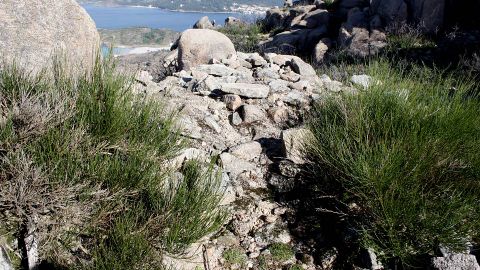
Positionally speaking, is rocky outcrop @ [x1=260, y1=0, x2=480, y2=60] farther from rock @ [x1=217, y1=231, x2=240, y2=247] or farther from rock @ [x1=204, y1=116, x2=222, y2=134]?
rock @ [x1=217, y1=231, x2=240, y2=247]

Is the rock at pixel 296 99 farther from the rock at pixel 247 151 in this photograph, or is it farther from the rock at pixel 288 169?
the rock at pixel 288 169

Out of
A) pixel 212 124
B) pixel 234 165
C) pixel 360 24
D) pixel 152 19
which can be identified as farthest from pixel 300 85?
pixel 152 19

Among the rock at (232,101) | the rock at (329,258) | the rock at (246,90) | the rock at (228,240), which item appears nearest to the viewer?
the rock at (329,258)

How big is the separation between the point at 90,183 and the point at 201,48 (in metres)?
7.33

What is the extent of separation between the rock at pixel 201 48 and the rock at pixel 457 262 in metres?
7.50

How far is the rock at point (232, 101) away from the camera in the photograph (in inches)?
206

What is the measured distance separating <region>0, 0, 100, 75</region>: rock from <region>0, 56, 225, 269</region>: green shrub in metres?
0.66

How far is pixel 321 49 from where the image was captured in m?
16.5

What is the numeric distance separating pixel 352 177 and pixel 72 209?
78.6 inches

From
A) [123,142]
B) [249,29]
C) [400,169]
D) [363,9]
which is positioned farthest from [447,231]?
[249,29]

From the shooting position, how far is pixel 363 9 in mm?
17750

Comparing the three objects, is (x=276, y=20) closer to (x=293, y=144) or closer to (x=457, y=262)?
(x=293, y=144)

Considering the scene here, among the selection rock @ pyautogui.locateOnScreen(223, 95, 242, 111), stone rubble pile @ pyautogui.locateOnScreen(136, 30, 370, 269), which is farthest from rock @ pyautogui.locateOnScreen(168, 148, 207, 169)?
rock @ pyautogui.locateOnScreen(223, 95, 242, 111)

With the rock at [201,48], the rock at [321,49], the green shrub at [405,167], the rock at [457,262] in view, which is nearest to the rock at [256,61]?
the rock at [201,48]
